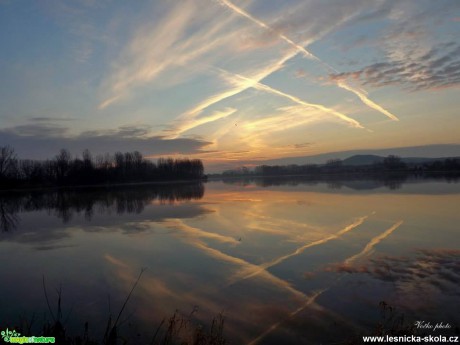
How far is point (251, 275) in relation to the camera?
9.03 meters

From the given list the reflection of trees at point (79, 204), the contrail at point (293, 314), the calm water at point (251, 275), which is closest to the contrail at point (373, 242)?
the calm water at point (251, 275)

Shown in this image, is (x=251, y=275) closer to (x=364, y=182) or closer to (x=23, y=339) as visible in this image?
(x=23, y=339)

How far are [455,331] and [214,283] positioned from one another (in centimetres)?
497

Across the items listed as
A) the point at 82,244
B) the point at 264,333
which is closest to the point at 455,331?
the point at 264,333

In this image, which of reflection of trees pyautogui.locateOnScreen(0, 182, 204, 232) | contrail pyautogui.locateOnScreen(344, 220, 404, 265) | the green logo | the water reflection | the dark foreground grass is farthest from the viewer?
the water reflection

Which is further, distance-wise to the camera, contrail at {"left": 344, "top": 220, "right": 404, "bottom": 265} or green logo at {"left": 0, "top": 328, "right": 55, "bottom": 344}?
contrail at {"left": 344, "top": 220, "right": 404, "bottom": 265}

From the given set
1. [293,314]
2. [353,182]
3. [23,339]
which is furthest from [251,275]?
[353,182]

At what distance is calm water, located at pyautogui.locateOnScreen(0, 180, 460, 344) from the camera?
636 centimetres

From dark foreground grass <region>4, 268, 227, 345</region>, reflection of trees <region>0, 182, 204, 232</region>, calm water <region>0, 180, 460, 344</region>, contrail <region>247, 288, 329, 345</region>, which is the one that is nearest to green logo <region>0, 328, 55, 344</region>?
dark foreground grass <region>4, 268, 227, 345</region>

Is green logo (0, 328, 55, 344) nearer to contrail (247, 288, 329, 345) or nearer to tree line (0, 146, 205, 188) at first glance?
contrail (247, 288, 329, 345)

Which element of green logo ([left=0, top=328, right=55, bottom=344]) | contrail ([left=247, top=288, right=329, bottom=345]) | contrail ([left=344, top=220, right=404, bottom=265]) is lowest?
contrail ([left=247, top=288, right=329, bottom=345])

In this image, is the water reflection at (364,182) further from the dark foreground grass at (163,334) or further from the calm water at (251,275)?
the dark foreground grass at (163,334)

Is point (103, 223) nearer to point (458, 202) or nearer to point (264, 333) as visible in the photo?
point (264, 333)

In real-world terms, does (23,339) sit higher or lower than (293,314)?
higher
